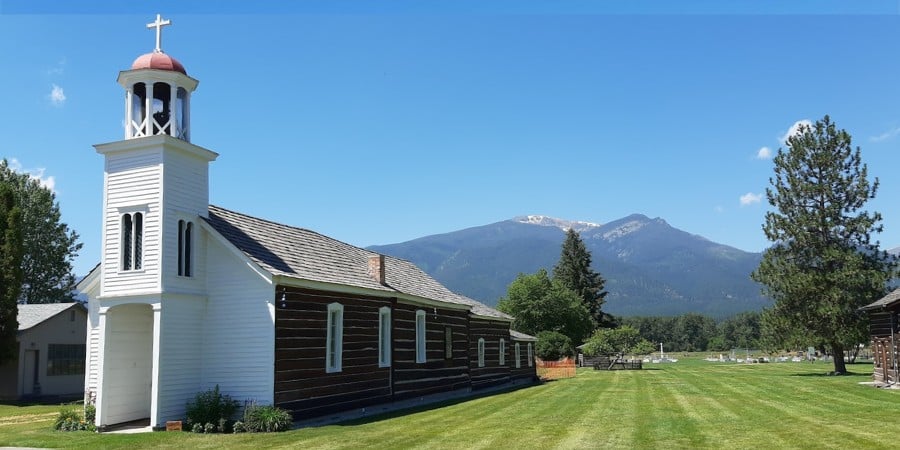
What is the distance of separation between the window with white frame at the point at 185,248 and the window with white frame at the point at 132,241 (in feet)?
3.23

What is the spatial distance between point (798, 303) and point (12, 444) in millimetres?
41068

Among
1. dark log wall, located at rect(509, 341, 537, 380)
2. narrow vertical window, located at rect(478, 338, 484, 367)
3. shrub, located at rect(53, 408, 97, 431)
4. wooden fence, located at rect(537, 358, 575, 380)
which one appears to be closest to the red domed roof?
shrub, located at rect(53, 408, 97, 431)

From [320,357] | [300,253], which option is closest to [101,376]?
[320,357]

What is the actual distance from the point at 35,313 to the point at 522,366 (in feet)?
89.5

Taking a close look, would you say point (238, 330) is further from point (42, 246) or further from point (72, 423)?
point (42, 246)

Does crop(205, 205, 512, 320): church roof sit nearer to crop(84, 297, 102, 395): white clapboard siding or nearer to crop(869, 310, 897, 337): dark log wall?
crop(84, 297, 102, 395): white clapboard siding

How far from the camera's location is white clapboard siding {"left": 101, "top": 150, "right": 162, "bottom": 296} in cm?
1981

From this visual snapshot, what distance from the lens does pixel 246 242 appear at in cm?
2181

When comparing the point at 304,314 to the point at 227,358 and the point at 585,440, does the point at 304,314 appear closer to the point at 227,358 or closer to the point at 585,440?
the point at 227,358

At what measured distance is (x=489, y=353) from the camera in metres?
39.6

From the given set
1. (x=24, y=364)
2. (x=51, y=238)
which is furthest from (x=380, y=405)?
(x=51, y=238)

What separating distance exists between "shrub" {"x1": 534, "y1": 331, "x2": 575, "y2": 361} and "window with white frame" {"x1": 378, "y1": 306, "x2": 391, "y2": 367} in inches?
1366

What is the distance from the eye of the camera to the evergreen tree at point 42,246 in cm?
5353

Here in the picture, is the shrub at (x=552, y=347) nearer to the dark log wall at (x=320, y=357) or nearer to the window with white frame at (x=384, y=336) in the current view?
the window with white frame at (x=384, y=336)
